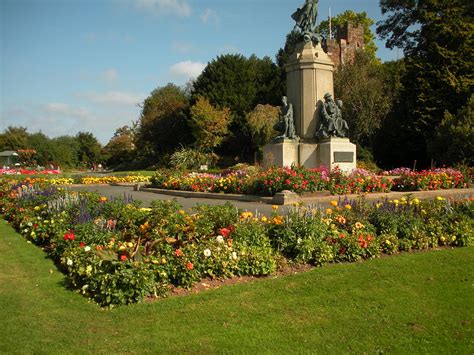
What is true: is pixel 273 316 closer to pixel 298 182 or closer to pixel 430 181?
pixel 298 182

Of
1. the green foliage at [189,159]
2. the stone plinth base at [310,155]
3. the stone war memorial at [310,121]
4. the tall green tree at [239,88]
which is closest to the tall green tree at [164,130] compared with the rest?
the tall green tree at [239,88]

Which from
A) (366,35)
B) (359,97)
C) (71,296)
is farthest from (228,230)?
(366,35)

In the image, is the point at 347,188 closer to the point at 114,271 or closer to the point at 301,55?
the point at 301,55

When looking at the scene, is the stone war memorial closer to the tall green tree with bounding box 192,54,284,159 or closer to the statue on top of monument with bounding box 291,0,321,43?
the statue on top of monument with bounding box 291,0,321,43

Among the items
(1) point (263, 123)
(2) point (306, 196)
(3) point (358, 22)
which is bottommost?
(2) point (306, 196)

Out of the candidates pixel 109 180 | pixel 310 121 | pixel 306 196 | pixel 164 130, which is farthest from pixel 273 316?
pixel 164 130

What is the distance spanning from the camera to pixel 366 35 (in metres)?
53.0

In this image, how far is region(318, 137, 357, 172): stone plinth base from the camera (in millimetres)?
15320

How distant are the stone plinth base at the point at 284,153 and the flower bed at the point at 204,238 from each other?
26.4 feet

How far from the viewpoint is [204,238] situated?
5.94m

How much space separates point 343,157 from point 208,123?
25258mm

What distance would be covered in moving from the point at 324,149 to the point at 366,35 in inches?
1671

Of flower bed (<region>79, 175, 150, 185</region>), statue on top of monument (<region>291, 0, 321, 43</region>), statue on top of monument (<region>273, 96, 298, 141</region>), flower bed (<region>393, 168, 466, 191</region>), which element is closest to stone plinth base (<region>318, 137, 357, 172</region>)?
statue on top of monument (<region>273, 96, 298, 141</region>)

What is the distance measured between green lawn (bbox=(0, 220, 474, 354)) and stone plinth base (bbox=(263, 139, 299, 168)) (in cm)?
982
